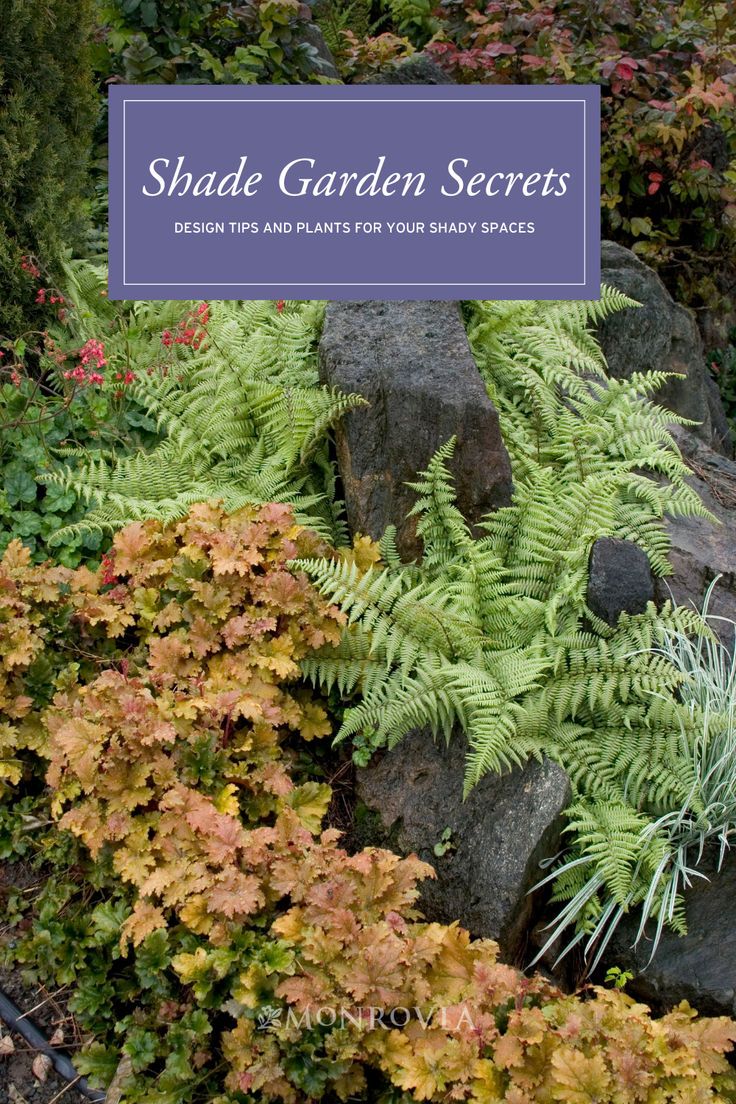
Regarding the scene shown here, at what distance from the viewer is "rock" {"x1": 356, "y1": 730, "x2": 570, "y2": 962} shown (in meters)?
2.95

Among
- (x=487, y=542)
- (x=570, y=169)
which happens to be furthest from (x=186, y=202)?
(x=487, y=542)

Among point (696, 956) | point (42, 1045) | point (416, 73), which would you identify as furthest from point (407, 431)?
point (416, 73)

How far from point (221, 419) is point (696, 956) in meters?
2.58

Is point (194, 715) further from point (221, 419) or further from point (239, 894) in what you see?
point (221, 419)

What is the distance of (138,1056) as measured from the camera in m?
2.48

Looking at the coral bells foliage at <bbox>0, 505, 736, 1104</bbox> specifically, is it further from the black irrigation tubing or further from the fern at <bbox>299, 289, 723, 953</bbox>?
the fern at <bbox>299, 289, 723, 953</bbox>

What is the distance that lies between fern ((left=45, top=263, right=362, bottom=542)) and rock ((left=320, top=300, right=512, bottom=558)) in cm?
13

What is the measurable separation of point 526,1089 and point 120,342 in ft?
11.2

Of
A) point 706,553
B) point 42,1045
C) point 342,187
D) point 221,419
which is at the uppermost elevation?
point 342,187

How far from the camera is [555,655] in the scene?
3.30 meters

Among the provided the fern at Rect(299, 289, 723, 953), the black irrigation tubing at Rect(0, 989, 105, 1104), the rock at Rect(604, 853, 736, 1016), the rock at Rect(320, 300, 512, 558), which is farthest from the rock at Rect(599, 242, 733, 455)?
the black irrigation tubing at Rect(0, 989, 105, 1104)

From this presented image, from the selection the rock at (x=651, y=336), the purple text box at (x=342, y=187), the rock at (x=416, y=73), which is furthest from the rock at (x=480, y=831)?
the rock at (x=416, y=73)

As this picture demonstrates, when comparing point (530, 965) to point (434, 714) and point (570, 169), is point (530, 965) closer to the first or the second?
point (434, 714)

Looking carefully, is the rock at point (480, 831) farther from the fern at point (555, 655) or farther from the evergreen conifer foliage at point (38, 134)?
the evergreen conifer foliage at point (38, 134)
